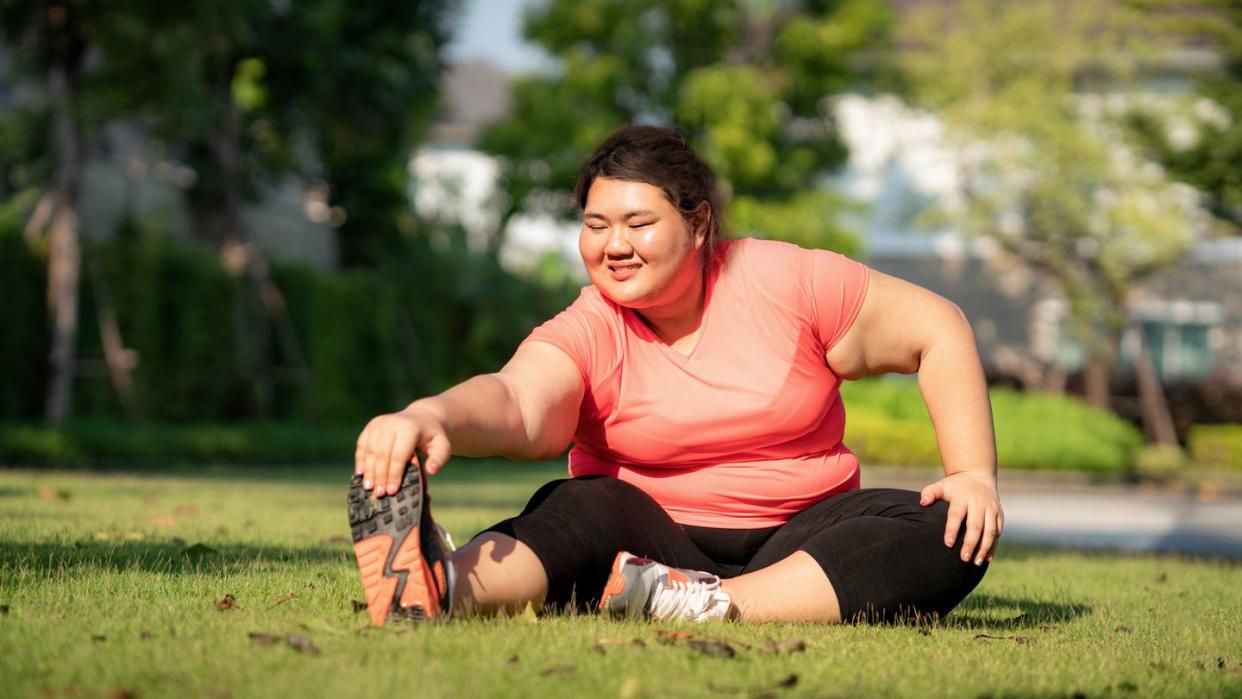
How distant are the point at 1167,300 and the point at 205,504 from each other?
26382mm

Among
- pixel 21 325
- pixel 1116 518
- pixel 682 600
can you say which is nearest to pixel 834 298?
pixel 682 600

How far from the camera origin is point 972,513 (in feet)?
12.4

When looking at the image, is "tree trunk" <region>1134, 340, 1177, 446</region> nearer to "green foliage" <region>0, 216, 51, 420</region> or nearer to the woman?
"green foliage" <region>0, 216, 51, 420</region>

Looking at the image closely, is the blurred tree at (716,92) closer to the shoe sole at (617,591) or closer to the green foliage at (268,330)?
the green foliage at (268,330)

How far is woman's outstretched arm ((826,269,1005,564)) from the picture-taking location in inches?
158

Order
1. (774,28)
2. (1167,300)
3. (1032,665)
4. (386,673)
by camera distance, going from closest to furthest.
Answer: (386,673) < (1032,665) < (774,28) < (1167,300)

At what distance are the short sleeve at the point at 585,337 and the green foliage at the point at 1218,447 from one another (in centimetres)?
2232

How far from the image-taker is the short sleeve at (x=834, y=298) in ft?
13.5

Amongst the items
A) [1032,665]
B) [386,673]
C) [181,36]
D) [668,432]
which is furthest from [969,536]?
[181,36]

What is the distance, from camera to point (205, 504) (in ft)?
27.7

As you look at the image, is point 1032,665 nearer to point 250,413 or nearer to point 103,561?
point 103,561

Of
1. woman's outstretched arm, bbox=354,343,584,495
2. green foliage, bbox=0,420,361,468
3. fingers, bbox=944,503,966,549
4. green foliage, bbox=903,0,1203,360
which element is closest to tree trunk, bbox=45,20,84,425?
green foliage, bbox=0,420,361,468

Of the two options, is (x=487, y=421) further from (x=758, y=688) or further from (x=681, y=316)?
(x=758, y=688)

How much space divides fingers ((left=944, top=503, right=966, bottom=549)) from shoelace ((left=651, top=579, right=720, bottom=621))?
64 centimetres
